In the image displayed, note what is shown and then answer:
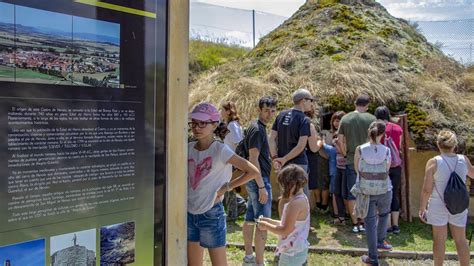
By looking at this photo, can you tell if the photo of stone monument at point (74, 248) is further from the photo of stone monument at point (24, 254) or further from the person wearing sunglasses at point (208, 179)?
the person wearing sunglasses at point (208, 179)

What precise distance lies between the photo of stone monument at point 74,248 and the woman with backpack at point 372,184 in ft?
12.2

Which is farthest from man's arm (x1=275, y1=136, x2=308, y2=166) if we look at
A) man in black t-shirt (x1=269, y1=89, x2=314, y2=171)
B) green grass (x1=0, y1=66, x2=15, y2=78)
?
green grass (x1=0, y1=66, x2=15, y2=78)

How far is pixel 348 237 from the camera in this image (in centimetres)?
682

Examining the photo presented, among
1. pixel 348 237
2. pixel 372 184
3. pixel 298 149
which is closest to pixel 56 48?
pixel 298 149

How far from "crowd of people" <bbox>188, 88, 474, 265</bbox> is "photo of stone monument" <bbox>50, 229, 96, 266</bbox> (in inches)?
56.6

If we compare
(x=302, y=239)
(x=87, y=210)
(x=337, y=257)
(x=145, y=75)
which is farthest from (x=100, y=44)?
(x=337, y=257)

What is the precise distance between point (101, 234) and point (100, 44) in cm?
89

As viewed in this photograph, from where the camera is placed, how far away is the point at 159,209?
247cm

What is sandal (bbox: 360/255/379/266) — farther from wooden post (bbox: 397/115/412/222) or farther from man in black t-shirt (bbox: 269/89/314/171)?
wooden post (bbox: 397/115/412/222)

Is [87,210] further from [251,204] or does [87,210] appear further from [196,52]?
[196,52]

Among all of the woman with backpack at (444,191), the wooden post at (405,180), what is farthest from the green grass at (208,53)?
the woman with backpack at (444,191)

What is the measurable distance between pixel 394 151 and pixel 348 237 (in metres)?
1.42

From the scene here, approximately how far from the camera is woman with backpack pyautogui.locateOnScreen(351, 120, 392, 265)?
5.25 m

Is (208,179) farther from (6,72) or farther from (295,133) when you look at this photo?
(295,133)
